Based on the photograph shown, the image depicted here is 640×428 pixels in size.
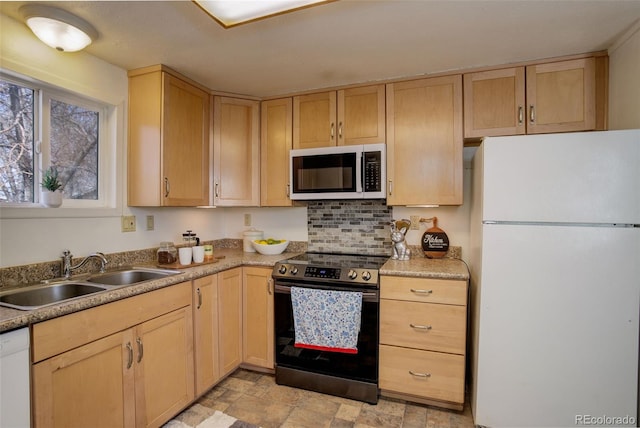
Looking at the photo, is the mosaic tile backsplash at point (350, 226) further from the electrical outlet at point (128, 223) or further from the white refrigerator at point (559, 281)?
the electrical outlet at point (128, 223)

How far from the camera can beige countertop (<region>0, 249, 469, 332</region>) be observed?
1.14 metres

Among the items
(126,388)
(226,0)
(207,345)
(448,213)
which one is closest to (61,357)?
(126,388)

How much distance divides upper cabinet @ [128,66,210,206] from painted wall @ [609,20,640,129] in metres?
2.68

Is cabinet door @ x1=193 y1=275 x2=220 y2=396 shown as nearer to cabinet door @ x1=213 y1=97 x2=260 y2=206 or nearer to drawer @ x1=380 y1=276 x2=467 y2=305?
cabinet door @ x1=213 y1=97 x2=260 y2=206

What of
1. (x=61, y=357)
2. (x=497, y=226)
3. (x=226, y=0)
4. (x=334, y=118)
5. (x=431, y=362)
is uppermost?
(x=226, y=0)

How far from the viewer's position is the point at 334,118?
2404 millimetres

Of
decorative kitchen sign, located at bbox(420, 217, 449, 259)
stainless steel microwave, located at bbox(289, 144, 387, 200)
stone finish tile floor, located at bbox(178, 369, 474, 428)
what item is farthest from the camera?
decorative kitchen sign, located at bbox(420, 217, 449, 259)

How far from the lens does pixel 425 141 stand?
2.19 meters

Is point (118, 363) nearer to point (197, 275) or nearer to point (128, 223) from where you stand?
point (197, 275)

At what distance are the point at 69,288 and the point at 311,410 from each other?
1.55 metres

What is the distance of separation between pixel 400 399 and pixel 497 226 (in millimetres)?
1286

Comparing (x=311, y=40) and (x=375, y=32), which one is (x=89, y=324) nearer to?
(x=311, y=40)

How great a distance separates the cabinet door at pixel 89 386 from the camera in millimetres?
1180

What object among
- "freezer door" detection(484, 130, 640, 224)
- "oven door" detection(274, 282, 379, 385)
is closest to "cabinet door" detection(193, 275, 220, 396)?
"oven door" detection(274, 282, 379, 385)
